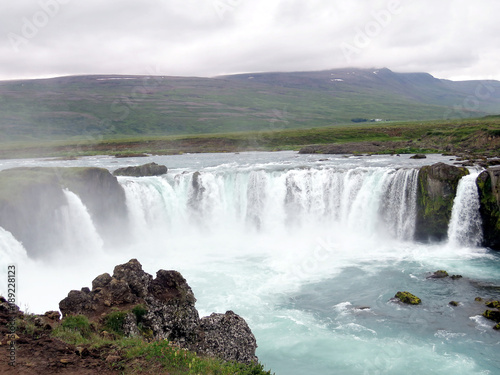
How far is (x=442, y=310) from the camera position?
22.7 metres

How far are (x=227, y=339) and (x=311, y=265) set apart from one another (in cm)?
1763

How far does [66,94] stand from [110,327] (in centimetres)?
21015

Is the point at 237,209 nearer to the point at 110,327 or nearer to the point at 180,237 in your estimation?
the point at 180,237

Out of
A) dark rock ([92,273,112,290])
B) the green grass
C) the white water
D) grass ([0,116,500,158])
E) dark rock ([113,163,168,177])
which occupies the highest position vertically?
grass ([0,116,500,158])

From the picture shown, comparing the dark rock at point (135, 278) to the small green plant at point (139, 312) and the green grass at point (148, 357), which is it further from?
the green grass at point (148, 357)

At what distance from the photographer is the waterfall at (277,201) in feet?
128

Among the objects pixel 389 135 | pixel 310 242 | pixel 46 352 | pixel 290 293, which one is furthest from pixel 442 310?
pixel 389 135

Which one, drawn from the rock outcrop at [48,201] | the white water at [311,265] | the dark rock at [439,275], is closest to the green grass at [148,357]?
the white water at [311,265]

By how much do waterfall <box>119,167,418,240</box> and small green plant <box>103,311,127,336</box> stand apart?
27.6m

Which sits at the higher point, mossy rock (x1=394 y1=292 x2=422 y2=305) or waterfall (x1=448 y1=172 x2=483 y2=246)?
waterfall (x1=448 y1=172 x2=483 y2=246)

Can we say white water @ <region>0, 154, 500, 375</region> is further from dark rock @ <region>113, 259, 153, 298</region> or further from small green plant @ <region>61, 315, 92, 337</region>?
small green plant @ <region>61, 315, 92, 337</region>

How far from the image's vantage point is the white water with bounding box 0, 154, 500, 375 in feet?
63.4

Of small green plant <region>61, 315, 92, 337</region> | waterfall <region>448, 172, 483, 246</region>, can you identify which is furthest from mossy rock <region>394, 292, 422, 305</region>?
small green plant <region>61, 315, 92, 337</region>

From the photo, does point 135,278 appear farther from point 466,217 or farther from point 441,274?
point 466,217
